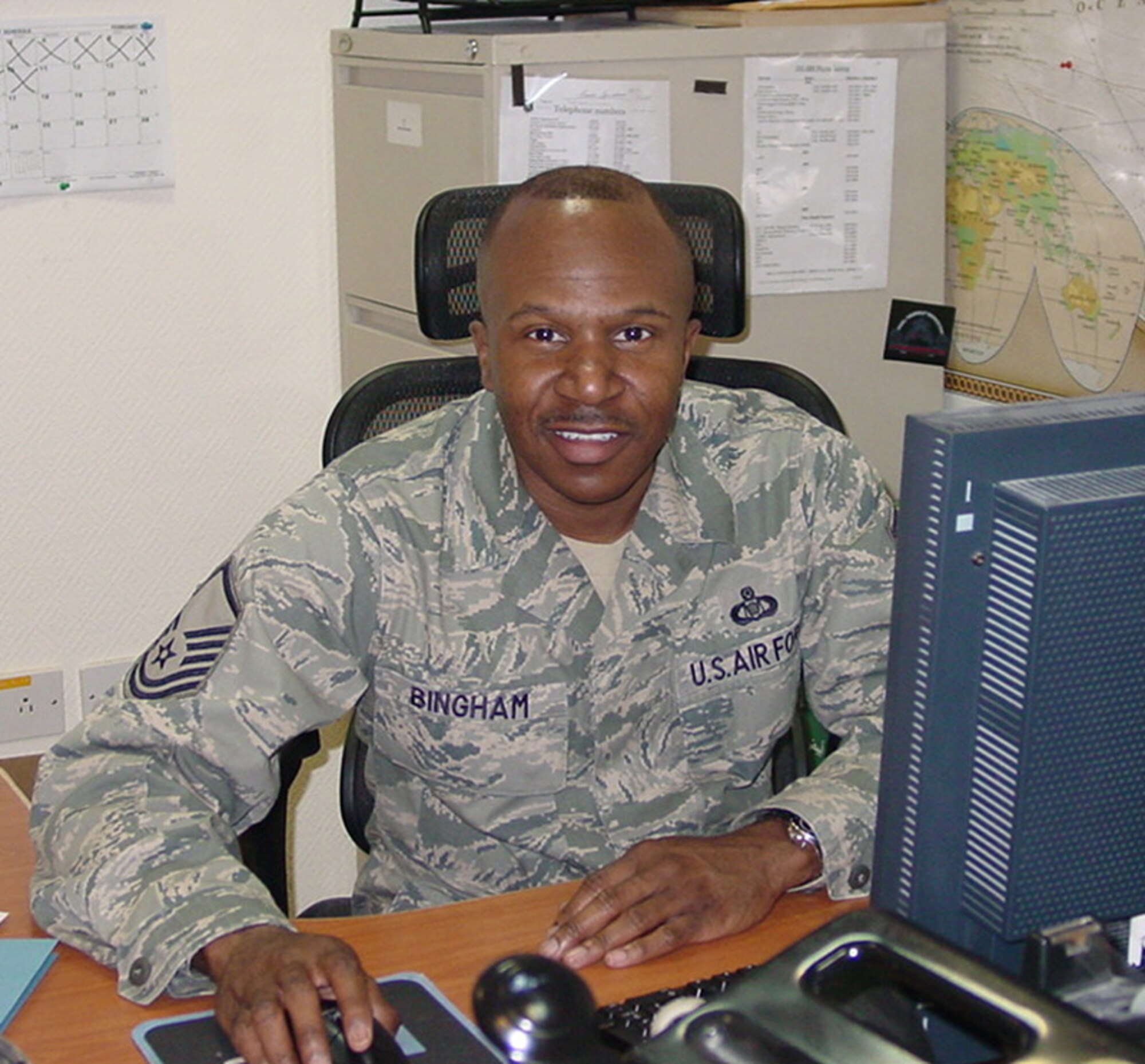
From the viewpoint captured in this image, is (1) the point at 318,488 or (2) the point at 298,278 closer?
(1) the point at 318,488

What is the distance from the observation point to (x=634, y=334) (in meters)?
1.49

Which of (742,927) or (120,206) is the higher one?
(120,206)

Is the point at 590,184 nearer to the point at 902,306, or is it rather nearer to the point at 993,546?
the point at 993,546

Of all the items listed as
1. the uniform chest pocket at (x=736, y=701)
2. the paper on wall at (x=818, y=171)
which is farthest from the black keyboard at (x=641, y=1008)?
the paper on wall at (x=818, y=171)

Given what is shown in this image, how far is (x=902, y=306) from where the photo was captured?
7.80 ft

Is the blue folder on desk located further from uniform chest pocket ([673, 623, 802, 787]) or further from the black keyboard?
uniform chest pocket ([673, 623, 802, 787])

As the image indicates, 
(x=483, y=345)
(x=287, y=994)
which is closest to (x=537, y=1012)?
(x=287, y=994)

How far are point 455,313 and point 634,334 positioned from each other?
0.21 meters

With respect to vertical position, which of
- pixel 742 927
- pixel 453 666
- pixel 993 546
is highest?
pixel 993 546

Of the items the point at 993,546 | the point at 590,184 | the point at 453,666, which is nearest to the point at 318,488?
the point at 453,666

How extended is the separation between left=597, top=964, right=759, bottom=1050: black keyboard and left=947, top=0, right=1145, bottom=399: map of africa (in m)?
1.33

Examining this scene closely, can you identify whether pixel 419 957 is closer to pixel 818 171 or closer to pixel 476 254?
pixel 476 254

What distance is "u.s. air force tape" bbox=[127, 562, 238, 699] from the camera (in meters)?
1.35

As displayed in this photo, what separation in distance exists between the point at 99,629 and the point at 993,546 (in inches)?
70.9
